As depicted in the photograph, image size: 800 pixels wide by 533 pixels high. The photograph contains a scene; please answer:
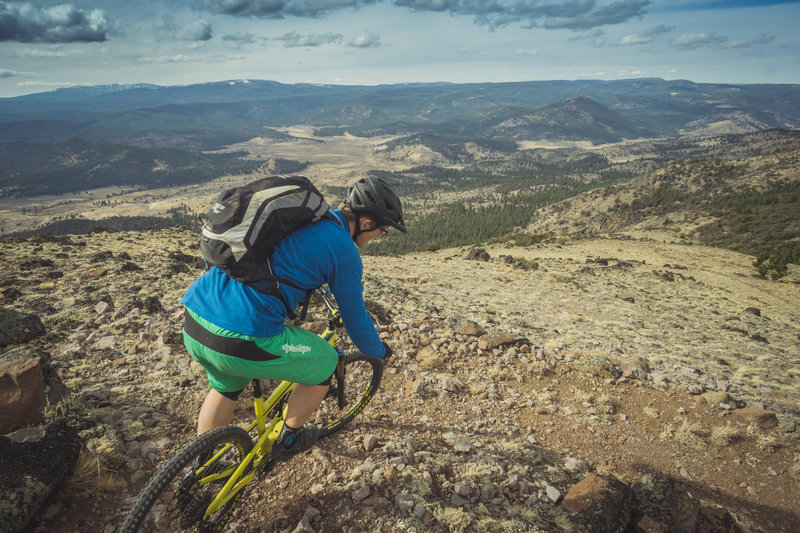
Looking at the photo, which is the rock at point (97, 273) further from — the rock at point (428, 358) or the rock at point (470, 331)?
the rock at point (470, 331)

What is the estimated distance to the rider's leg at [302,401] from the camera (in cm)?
426

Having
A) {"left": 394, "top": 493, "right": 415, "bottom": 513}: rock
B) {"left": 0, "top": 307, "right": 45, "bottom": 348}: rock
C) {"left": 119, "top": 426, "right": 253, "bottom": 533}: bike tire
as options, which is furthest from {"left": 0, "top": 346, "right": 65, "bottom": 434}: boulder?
{"left": 394, "top": 493, "right": 415, "bottom": 513}: rock

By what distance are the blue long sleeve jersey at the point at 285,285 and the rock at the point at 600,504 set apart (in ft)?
11.2

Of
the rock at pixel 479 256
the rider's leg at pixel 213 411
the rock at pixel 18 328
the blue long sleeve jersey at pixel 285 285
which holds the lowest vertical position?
the rock at pixel 479 256

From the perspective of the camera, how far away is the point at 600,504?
407 cm

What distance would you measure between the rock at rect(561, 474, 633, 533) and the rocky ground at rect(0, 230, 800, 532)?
4cm

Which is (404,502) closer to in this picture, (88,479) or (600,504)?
(600,504)

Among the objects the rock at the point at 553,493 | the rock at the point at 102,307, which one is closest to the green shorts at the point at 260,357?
the rock at the point at 553,493

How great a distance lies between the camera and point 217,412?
3914mm

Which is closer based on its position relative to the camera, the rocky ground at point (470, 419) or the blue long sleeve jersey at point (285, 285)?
the blue long sleeve jersey at point (285, 285)

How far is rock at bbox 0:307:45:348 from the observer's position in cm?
696

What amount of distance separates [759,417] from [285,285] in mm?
8488

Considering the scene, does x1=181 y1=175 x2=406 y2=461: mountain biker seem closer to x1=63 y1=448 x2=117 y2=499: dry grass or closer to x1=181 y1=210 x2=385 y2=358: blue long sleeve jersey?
x1=181 y1=210 x2=385 y2=358: blue long sleeve jersey

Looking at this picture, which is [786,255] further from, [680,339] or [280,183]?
[280,183]
